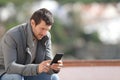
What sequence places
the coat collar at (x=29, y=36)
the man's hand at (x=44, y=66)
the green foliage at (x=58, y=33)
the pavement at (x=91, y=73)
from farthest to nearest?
1. the green foliage at (x=58, y=33)
2. the pavement at (x=91, y=73)
3. the coat collar at (x=29, y=36)
4. the man's hand at (x=44, y=66)

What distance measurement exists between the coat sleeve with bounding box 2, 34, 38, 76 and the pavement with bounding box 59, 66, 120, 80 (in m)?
1.05

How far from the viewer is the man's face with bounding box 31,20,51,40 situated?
3484 mm

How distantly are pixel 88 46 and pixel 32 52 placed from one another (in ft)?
60.2

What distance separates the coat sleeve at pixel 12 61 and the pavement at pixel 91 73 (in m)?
1.05

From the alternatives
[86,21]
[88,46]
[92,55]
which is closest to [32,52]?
[92,55]

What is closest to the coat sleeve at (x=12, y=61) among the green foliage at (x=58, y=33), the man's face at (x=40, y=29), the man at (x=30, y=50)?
the man at (x=30, y=50)

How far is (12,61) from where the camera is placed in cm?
349

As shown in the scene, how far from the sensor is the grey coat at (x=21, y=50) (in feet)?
11.4

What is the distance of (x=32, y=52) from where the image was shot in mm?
3625

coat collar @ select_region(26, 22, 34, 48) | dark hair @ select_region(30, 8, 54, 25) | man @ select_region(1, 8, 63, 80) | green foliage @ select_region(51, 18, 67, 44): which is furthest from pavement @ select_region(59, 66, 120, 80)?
green foliage @ select_region(51, 18, 67, 44)

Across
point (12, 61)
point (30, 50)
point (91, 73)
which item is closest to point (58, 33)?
point (91, 73)

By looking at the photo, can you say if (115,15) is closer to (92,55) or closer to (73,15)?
(73,15)

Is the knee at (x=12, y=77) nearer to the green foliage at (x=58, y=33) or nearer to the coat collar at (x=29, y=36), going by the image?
the coat collar at (x=29, y=36)

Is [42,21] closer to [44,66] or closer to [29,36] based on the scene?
[29,36]
